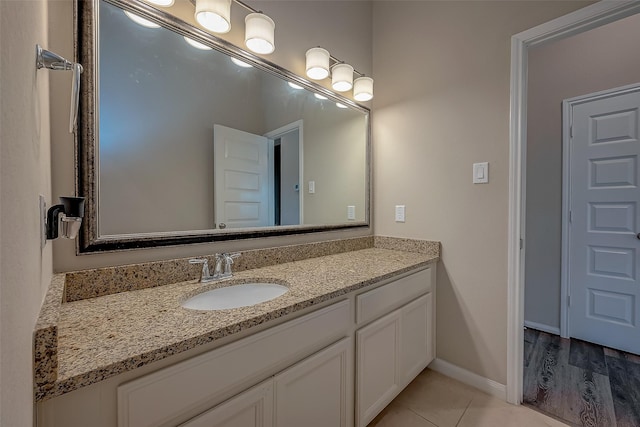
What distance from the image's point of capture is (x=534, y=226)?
253 centimetres

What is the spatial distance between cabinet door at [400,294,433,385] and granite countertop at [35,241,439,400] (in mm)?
382

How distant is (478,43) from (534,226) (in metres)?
1.71

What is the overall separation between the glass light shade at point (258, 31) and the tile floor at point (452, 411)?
2.02 metres

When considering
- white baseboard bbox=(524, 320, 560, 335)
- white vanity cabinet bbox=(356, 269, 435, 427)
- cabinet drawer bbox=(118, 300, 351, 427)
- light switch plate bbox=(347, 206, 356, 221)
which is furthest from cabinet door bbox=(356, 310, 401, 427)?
white baseboard bbox=(524, 320, 560, 335)

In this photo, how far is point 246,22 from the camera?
135cm

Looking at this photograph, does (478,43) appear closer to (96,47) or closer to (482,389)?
(96,47)

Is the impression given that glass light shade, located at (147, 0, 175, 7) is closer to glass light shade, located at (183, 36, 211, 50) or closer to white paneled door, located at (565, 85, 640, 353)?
glass light shade, located at (183, 36, 211, 50)

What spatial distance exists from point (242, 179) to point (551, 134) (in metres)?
2.65

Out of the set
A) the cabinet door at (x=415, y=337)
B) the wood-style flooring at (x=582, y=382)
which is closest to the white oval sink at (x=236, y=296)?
the cabinet door at (x=415, y=337)

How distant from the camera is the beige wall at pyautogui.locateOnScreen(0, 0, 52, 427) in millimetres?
333

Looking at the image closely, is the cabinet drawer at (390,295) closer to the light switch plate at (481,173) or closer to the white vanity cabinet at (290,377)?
the white vanity cabinet at (290,377)

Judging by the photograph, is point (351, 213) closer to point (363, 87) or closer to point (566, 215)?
point (363, 87)

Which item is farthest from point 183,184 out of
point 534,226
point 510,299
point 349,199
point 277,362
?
point 534,226

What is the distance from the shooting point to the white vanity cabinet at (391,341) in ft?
4.21
